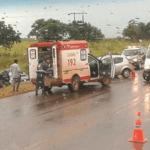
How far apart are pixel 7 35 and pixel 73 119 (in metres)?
44.4

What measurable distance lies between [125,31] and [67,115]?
8699 centimetres

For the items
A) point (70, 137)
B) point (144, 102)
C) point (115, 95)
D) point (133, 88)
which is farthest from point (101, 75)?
point (70, 137)

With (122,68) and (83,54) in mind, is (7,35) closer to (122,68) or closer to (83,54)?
(122,68)

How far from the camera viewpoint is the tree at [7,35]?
5459 cm

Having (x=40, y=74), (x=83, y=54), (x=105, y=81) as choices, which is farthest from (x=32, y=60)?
(x=105, y=81)

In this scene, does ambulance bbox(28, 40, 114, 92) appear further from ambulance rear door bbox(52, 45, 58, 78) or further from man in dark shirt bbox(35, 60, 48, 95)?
man in dark shirt bbox(35, 60, 48, 95)

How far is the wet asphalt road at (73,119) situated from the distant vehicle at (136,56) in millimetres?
14267

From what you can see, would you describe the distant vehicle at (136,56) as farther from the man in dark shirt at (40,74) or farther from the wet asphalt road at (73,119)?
the man in dark shirt at (40,74)

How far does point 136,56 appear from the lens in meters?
35.0

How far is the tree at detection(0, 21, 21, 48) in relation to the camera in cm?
5459

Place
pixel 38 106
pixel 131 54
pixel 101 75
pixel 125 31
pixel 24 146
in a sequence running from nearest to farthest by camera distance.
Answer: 1. pixel 24 146
2. pixel 38 106
3. pixel 101 75
4. pixel 131 54
5. pixel 125 31

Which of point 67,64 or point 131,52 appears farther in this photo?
point 131,52

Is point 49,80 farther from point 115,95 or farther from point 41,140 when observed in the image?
point 41,140

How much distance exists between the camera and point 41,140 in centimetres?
959
